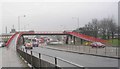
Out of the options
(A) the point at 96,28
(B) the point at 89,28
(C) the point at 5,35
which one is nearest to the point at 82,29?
(B) the point at 89,28

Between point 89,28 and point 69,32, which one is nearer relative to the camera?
point 69,32

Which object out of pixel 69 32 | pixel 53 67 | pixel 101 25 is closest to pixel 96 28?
pixel 101 25

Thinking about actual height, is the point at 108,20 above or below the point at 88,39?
above

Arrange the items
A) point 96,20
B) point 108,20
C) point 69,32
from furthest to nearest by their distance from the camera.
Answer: point 96,20 → point 108,20 → point 69,32

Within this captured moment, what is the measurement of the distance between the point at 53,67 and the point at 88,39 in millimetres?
83802

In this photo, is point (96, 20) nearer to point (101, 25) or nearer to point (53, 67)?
point (101, 25)

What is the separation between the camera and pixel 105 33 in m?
113

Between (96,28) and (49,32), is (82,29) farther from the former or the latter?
(49,32)

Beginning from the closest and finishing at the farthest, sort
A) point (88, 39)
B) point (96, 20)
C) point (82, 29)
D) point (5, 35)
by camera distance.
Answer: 1. point (88, 39)
2. point (96, 20)
3. point (82, 29)
4. point (5, 35)

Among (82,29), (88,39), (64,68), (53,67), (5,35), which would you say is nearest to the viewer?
(64,68)

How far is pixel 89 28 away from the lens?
412 feet

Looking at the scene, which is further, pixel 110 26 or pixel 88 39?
pixel 110 26

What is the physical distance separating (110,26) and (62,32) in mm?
19638

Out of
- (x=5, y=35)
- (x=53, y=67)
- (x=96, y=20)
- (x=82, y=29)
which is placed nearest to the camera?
(x=53, y=67)
